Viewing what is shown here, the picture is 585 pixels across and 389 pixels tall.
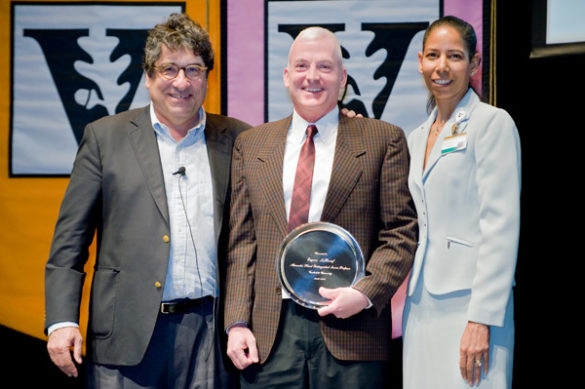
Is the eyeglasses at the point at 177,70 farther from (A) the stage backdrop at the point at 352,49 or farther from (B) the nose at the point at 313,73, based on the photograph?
(A) the stage backdrop at the point at 352,49

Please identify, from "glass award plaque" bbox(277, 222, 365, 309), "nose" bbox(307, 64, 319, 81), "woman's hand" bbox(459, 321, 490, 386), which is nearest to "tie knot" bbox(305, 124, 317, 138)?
"nose" bbox(307, 64, 319, 81)

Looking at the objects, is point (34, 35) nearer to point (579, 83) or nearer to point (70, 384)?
point (70, 384)

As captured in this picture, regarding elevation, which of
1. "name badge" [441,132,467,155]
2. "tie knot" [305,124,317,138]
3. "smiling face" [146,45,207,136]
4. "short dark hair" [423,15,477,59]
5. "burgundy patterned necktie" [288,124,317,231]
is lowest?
"burgundy patterned necktie" [288,124,317,231]

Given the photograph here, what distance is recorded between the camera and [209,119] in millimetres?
2314

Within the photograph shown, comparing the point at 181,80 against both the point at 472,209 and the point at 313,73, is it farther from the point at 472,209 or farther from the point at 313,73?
the point at 472,209

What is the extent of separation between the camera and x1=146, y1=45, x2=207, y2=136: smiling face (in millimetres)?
2127

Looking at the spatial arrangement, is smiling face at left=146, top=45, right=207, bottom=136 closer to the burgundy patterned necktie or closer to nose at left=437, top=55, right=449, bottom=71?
the burgundy patterned necktie

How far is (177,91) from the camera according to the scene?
2.13 m

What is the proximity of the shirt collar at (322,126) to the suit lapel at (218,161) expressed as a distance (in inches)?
12.8

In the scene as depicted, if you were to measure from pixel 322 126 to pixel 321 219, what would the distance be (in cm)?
36

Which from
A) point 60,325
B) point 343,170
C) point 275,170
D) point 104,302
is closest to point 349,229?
point 343,170

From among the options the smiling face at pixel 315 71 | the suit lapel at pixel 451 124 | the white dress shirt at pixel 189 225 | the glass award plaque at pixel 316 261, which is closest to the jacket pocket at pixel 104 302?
the white dress shirt at pixel 189 225

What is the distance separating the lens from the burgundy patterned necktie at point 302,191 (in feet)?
6.12

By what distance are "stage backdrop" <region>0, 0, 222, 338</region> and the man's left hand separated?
168cm
